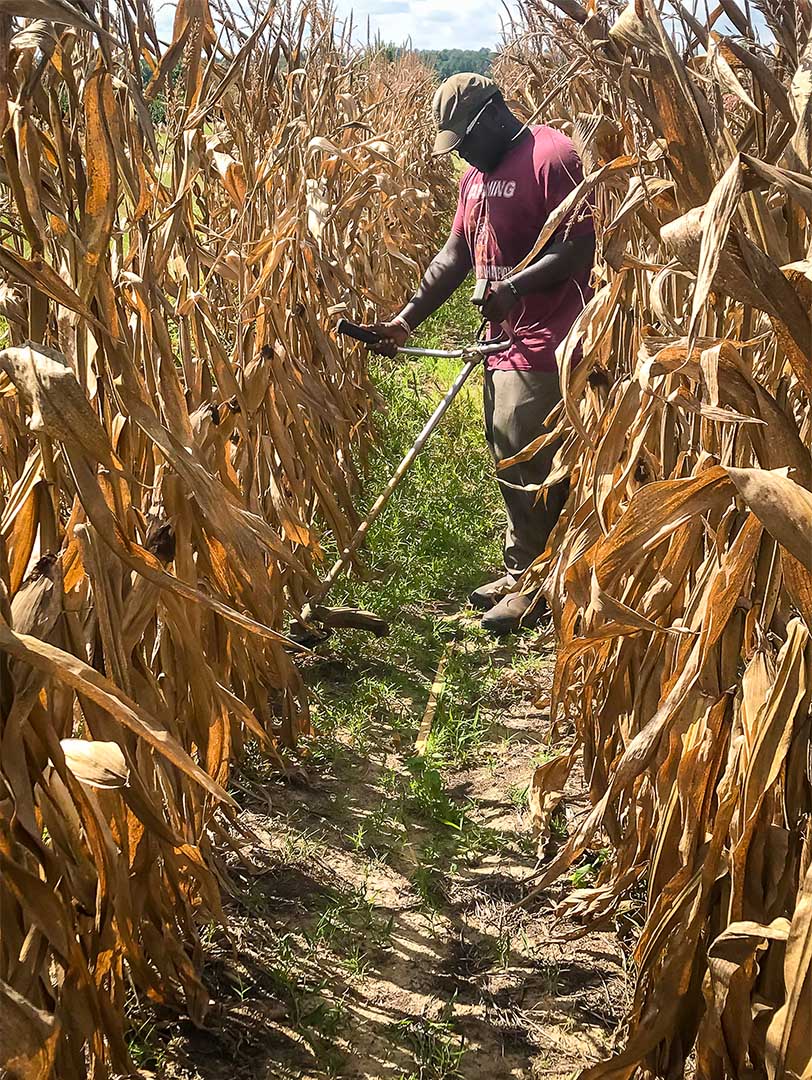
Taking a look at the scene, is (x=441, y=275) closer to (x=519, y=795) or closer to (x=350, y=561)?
(x=350, y=561)

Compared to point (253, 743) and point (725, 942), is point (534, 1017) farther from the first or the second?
point (253, 743)

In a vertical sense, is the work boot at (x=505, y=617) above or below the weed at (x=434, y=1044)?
above

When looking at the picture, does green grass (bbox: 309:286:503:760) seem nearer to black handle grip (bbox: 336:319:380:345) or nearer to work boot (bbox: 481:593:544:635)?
work boot (bbox: 481:593:544:635)

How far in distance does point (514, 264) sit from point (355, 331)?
2.04 feet

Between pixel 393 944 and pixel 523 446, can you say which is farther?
pixel 523 446

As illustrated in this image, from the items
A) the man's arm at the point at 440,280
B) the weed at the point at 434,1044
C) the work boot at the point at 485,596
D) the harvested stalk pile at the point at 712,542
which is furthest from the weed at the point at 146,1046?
the man's arm at the point at 440,280

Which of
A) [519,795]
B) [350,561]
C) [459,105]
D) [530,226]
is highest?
[459,105]

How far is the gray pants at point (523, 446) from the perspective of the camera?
127 inches

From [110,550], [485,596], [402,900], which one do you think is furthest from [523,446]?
[110,550]

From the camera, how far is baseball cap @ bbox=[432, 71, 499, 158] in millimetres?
3191

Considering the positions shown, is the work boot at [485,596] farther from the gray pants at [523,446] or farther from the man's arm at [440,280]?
the man's arm at [440,280]

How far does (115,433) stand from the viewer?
133cm

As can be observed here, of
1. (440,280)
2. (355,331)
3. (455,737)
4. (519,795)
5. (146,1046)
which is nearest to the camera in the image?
(146,1046)

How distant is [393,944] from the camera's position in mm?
1913
